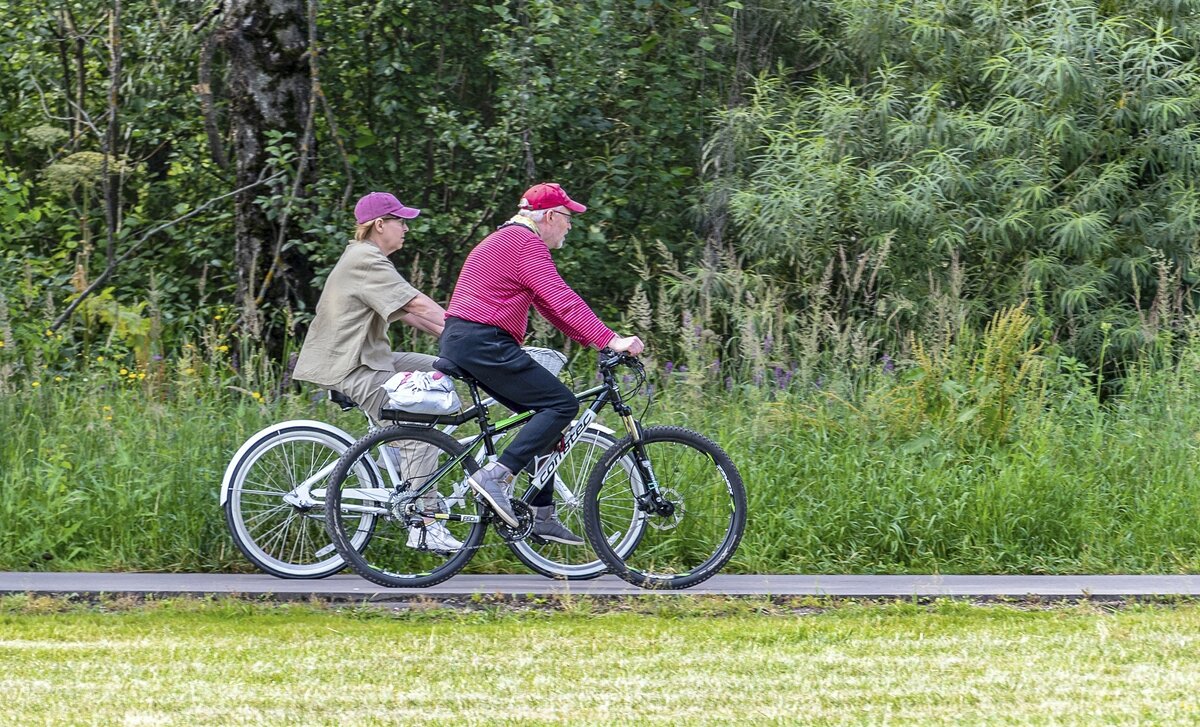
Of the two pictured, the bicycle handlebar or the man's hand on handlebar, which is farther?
the bicycle handlebar

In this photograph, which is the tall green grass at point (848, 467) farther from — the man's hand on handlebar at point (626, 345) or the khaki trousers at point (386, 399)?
the man's hand on handlebar at point (626, 345)

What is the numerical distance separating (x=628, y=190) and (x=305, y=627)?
675cm

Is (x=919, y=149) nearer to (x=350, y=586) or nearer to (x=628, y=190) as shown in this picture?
(x=628, y=190)

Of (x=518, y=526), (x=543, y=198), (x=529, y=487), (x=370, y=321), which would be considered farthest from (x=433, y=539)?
(x=543, y=198)

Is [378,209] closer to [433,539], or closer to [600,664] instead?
[433,539]

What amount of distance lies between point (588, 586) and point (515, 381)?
1150 mm

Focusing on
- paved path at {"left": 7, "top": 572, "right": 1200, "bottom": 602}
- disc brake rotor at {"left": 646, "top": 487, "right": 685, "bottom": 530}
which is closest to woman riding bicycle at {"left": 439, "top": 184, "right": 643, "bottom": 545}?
paved path at {"left": 7, "top": 572, "right": 1200, "bottom": 602}

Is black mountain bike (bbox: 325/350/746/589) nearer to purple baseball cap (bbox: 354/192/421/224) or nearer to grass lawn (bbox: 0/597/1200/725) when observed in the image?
grass lawn (bbox: 0/597/1200/725)

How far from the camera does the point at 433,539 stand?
7.29m

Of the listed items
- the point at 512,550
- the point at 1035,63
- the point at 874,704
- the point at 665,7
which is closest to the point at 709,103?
the point at 665,7

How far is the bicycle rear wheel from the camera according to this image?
7.18 metres

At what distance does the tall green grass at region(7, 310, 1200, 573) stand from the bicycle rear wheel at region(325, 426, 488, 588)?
0.61 meters

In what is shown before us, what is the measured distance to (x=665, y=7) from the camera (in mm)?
12320

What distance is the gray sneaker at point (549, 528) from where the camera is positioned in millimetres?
7309
